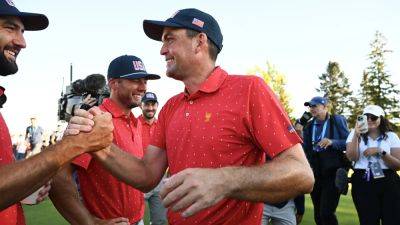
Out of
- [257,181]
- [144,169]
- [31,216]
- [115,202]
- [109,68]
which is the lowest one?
[31,216]

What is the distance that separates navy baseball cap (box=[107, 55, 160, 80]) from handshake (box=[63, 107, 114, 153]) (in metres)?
1.78

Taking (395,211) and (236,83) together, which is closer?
(236,83)

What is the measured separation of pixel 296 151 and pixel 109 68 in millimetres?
2926

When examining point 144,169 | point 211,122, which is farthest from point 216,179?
point 144,169

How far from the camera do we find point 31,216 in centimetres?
1080

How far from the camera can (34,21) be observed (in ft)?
10.4

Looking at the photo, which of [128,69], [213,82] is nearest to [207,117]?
[213,82]

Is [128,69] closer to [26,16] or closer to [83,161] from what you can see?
[83,161]

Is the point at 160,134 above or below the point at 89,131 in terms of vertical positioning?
below

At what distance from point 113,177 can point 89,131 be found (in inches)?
52.4

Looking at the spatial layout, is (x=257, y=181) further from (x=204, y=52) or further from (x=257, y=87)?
(x=204, y=52)

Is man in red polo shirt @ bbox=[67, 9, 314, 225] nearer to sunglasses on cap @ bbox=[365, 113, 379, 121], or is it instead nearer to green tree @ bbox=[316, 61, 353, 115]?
sunglasses on cap @ bbox=[365, 113, 379, 121]

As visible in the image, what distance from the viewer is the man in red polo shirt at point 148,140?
8.14 meters

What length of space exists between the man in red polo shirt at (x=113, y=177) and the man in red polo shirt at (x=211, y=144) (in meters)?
0.35
